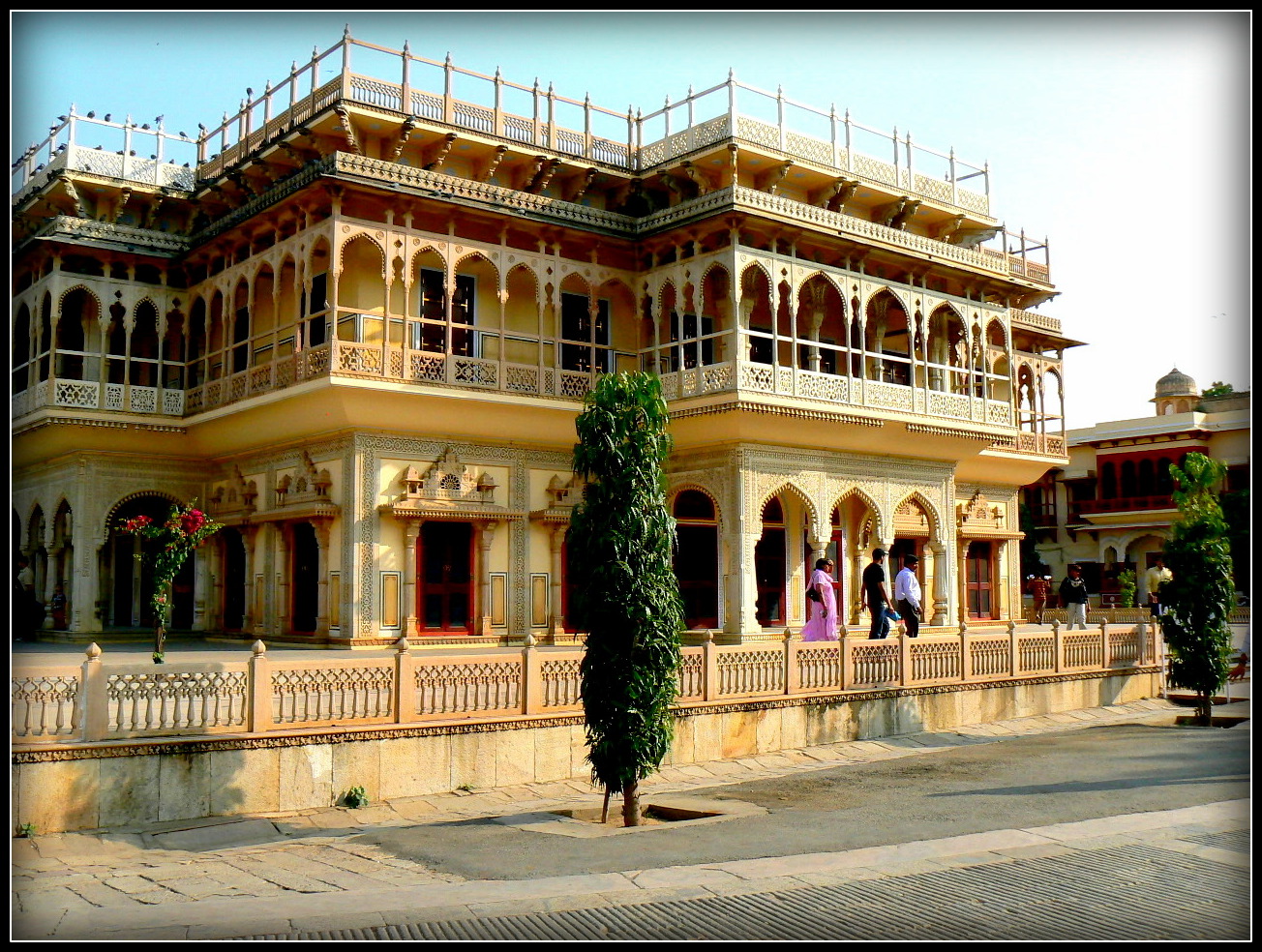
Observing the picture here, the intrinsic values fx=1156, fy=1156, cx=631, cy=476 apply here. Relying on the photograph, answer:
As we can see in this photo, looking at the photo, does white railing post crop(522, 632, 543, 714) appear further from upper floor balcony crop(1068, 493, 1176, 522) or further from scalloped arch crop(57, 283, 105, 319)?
upper floor balcony crop(1068, 493, 1176, 522)

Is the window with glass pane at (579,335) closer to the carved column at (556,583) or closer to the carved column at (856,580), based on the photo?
the carved column at (556,583)

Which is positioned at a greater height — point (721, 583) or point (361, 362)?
point (361, 362)

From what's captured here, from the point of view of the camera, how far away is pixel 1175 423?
41500mm

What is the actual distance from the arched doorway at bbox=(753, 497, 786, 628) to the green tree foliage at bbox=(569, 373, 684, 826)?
11070 mm

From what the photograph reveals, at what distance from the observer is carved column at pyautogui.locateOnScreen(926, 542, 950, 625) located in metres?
23.8

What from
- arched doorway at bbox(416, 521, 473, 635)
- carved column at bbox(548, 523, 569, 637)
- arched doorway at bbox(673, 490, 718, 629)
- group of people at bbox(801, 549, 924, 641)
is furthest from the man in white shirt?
arched doorway at bbox(416, 521, 473, 635)

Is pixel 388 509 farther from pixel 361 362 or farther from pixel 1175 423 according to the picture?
pixel 1175 423

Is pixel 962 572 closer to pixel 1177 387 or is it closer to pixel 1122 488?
pixel 1122 488

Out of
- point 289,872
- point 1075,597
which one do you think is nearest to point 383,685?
point 289,872

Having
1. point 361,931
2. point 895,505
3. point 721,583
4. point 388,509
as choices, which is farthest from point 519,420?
point 361,931

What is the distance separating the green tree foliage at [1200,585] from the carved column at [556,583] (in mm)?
10064

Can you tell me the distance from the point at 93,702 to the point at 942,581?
17595 millimetres

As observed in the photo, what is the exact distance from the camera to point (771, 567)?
22.5 m

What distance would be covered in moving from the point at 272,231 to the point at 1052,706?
15.4 meters
